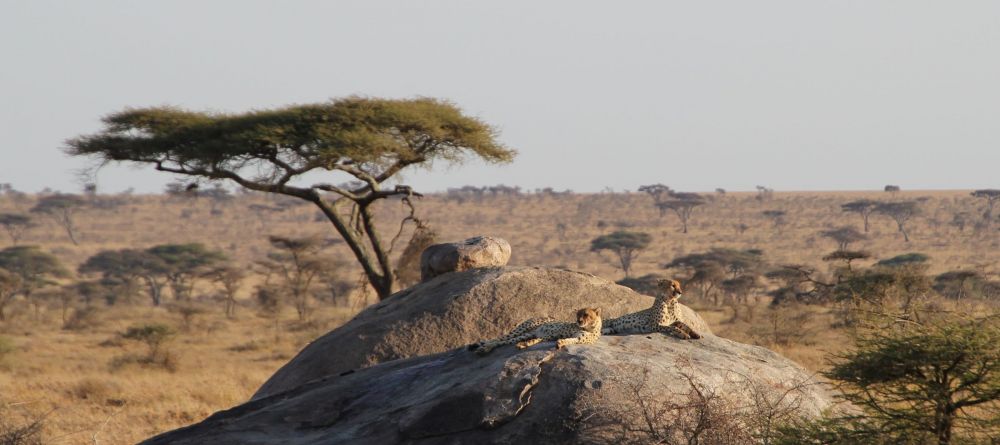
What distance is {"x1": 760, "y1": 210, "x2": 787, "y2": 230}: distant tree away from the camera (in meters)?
71.4

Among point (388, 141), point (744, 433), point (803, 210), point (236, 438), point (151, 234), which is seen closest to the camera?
point (744, 433)

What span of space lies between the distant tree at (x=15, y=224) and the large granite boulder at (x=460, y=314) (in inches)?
2395

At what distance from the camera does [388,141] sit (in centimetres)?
1678

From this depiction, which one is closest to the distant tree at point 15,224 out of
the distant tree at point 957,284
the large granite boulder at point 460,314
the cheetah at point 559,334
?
the distant tree at point 957,284

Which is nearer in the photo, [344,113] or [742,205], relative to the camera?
[344,113]

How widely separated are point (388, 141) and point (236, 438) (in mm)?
10388

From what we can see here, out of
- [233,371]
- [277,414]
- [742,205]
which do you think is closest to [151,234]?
[742,205]

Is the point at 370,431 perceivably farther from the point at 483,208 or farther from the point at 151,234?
the point at 483,208

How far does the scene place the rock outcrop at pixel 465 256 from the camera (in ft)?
34.3

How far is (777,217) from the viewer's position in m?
72.3

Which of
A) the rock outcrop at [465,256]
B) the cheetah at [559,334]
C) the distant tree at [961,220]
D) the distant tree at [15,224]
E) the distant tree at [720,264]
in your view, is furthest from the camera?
the distant tree at [961,220]

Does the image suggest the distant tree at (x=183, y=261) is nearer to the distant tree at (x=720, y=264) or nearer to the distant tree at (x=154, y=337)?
the distant tree at (x=720, y=264)

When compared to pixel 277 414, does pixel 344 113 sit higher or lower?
higher

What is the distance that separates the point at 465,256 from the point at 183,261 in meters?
38.6
